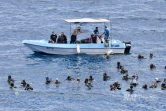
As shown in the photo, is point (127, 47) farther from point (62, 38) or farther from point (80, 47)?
point (62, 38)

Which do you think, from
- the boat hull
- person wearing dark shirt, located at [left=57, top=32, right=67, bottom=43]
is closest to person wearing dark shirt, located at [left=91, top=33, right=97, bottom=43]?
the boat hull

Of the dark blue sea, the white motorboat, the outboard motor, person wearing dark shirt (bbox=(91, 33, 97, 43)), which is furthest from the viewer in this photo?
the outboard motor

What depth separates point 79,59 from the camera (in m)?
90.2

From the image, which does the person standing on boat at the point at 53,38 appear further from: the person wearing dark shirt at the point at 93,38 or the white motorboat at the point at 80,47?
the person wearing dark shirt at the point at 93,38

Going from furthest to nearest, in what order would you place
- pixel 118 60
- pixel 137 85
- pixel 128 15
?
pixel 128 15, pixel 118 60, pixel 137 85

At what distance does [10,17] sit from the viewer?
110812mm

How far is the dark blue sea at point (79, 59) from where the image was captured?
247ft

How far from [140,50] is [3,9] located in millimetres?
30072

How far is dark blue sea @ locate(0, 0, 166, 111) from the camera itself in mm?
75438

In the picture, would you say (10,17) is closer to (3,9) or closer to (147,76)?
(3,9)

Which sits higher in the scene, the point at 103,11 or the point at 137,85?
the point at 103,11

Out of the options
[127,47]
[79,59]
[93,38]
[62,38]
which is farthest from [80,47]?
[127,47]

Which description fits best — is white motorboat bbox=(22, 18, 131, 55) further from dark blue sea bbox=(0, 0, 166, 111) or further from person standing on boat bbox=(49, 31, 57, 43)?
dark blue sea bbox=(0, 0, 166, 111)

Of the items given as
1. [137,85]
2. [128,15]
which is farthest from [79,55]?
[128,15]
